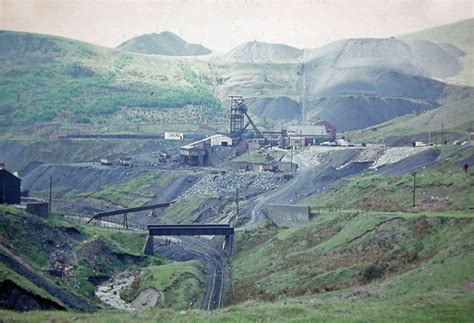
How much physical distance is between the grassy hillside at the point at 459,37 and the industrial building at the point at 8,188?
95982 mm

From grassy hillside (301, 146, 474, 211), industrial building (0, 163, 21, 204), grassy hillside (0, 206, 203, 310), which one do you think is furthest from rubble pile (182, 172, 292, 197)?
industrial building (0, 163, 21, 204)

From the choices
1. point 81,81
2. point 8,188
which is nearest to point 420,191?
point 8,188

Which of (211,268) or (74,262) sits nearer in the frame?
(74,262)

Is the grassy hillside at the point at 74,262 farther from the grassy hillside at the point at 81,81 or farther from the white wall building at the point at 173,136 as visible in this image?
the grassy hillside at the point at 81,81

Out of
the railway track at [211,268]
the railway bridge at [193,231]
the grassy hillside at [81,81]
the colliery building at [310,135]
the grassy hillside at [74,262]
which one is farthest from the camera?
the grassy hillside at [81,81]

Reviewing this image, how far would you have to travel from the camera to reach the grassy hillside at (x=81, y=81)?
353 feet

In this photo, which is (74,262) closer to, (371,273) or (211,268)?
(211,268)

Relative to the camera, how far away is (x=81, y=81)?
4941 inches

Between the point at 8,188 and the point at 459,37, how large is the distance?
12661 cm

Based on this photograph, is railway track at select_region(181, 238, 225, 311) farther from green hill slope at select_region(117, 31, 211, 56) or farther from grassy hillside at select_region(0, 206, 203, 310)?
green hill slope at select_region(117, 31, 211, 56)

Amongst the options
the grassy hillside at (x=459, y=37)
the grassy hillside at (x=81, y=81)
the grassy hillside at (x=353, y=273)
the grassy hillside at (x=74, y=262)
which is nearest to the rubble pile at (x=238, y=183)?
the grassy hillside at (x=353, y=273)

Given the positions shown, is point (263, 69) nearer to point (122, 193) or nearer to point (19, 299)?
point (122, 193)

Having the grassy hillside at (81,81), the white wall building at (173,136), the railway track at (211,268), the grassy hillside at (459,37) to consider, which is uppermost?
the grassy hillside at (459,37)

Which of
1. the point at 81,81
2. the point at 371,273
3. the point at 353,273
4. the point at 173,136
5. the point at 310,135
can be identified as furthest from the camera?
the point at 81,81
